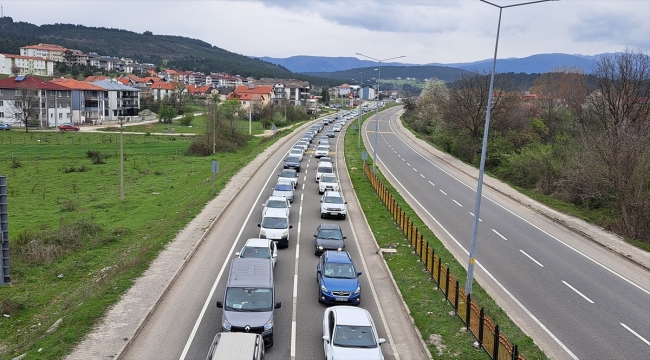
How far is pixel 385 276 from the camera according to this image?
19.9 m

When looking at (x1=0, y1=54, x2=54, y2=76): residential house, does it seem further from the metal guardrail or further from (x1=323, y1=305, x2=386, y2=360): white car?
(x1=323, y1=305, x2=386, y2=360): white car

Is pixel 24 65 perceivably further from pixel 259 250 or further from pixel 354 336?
pixel 354 336

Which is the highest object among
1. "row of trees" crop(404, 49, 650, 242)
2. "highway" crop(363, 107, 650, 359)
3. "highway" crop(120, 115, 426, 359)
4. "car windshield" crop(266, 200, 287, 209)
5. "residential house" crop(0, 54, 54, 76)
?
"residential house" crop(0, 54, 54, 76)

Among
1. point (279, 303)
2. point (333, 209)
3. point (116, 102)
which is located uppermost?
point (116, 102)

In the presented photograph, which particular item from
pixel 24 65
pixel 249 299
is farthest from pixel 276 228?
pixel 24 65

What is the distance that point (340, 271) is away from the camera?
17578 millimetres

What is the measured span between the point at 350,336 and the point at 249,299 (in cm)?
317

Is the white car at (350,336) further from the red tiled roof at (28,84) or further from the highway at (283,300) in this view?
the red tiled roof at (28,84)

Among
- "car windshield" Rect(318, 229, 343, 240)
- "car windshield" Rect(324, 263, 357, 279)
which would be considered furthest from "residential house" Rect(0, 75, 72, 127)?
"car windshield" Rect(324, 263, 357, 279)

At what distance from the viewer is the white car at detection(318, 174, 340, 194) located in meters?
35.3

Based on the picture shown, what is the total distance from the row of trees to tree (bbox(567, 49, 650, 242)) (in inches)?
2.1

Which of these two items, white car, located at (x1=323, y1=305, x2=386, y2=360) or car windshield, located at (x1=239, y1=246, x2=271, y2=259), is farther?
car windshield, located at (x1=239, y1=246, x2=271, y2=259)

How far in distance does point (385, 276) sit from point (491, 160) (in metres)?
39.8

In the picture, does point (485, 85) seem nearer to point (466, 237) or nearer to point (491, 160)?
point (491, 160)
